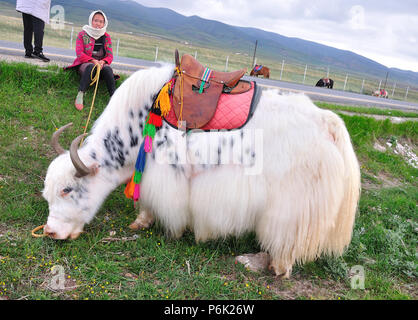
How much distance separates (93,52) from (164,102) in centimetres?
245

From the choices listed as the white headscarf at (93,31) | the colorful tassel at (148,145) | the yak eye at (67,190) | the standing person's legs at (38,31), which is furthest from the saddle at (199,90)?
the standing person's legs at (38,31)

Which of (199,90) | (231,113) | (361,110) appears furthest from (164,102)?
(361,110)

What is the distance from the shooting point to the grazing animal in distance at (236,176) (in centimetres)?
240

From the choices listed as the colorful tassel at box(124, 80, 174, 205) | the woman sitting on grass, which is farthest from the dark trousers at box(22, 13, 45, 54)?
the colorful tassel at box(124, 80, 174, 205)

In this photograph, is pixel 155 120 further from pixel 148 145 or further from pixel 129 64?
pixel 129 64

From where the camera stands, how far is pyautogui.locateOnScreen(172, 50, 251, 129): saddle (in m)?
2.54

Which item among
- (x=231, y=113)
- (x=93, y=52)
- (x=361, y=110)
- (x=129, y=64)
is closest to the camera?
(x=231, y=113)

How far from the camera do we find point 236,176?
2.46 meters

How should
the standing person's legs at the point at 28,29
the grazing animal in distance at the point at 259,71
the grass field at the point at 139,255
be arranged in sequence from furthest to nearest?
the grazing animal in distance at the point at 259,71, the standing person's legs at the point at 28,29, the grass field at the point at 139,255

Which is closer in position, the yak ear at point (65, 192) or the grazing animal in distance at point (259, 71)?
the yak ear at point (65, 192)

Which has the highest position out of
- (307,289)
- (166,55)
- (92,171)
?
(166,55)

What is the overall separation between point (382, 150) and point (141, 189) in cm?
454

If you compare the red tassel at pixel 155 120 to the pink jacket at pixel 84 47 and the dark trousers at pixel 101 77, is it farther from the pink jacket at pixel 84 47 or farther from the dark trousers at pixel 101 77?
the pink jacket at pixel 84 47
